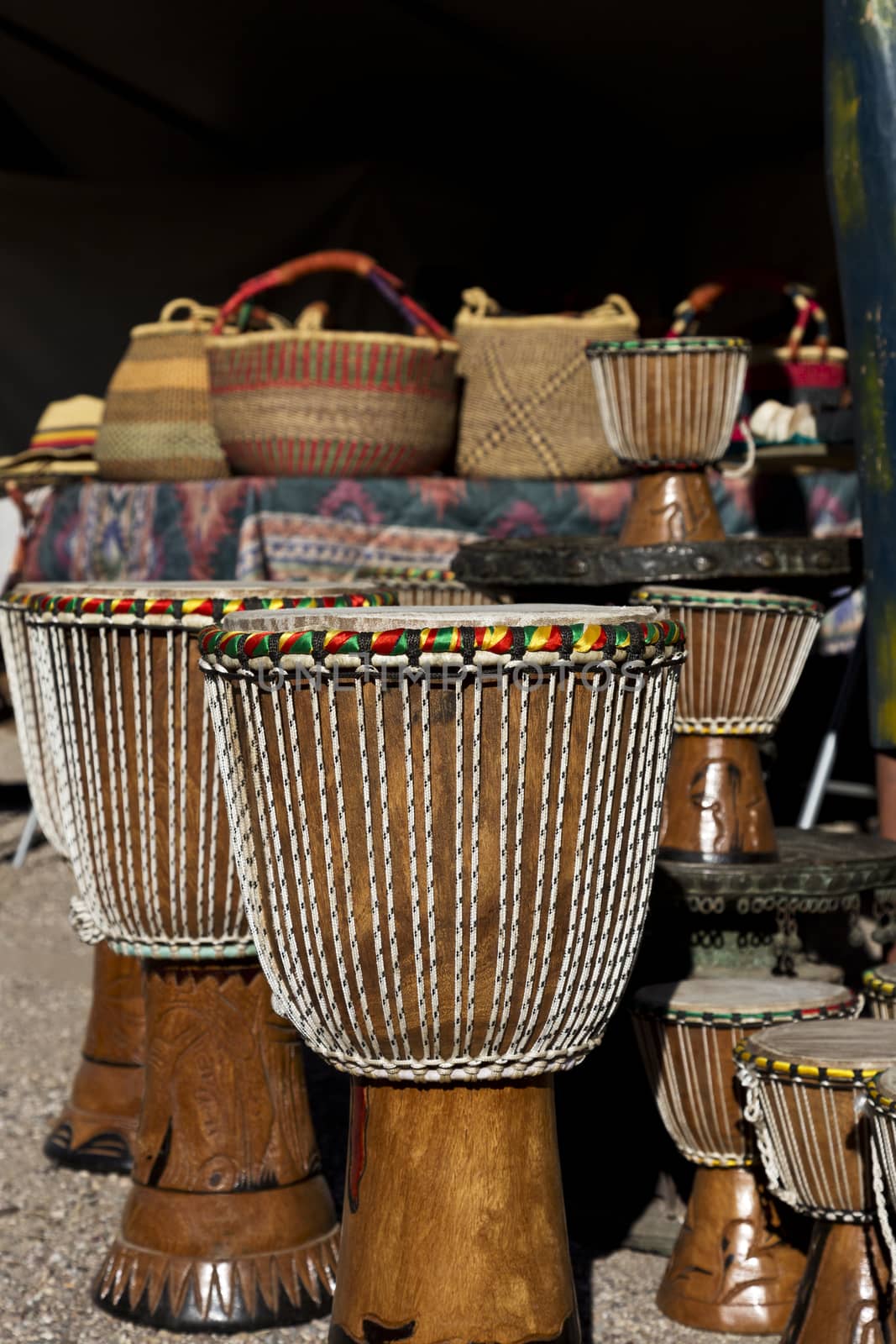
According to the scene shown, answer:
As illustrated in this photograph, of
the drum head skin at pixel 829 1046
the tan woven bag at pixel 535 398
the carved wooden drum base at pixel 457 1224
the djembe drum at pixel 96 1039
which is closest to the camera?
the carved wooden drum base at pixel 457 1224

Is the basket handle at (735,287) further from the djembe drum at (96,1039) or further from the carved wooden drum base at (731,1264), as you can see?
the carved wooden drum base at (731,1264)

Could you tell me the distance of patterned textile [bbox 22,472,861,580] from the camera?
365cm

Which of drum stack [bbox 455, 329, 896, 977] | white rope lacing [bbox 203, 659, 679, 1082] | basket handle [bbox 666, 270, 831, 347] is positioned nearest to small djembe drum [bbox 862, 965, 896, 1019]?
drum stack [bbox 455, 329, 896, 977]

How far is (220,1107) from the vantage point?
7.55 feet

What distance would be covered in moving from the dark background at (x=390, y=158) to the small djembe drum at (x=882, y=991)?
301cm

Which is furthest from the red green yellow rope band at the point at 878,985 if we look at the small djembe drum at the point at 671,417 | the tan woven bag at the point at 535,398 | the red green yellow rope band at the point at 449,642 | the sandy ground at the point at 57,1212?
the tan woven bag at the point at 535,398

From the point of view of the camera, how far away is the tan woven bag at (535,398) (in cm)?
387

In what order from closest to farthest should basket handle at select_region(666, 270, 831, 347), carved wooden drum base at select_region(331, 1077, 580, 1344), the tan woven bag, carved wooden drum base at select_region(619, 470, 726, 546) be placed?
carved wooden drum base at select_region(331, 1077, 580, 1344), carved wooden drum base at select_region(619, 470, 726, 546), basket handle at select_region(666, 270, 831, 347), the tan woven bag

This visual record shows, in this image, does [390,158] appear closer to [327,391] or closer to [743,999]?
[327,391]

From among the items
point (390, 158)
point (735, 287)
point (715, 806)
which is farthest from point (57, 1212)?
point (390, 158)

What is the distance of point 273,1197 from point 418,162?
4.50 metres

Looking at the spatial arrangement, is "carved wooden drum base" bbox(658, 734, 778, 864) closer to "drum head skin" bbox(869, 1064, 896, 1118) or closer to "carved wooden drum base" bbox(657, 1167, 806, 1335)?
"carved wooden drum base" bbox(657, 1167, 806, 1335)

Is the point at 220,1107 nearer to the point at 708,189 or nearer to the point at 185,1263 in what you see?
the point at 185,1263

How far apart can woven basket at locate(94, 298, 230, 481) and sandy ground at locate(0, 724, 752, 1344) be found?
113 cm
